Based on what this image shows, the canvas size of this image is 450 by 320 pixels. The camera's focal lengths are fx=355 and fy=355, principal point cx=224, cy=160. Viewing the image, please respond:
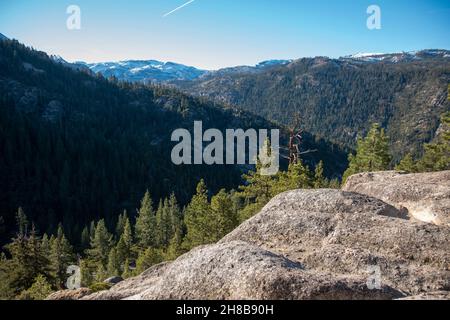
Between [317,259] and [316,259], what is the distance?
0.05 metres

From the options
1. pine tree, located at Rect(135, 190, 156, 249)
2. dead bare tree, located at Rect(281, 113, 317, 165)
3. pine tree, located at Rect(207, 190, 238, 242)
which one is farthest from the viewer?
pine tree, located at Rect(135, 190, 156, 249)

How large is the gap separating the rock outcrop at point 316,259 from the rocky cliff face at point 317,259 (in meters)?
0.04

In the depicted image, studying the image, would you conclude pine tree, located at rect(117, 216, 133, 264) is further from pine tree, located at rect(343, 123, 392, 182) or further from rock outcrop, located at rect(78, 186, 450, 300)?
rock outcrop, located at rect(78, 186, 450, 300)

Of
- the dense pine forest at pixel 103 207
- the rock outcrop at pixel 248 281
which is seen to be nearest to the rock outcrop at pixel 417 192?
the rock outcrop at pixel 248 281

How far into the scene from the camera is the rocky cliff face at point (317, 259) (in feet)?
42.3

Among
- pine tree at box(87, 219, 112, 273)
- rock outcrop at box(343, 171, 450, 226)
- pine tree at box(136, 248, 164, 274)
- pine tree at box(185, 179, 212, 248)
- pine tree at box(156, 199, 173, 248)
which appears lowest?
pine tree at box(87, 219, 112, 273)

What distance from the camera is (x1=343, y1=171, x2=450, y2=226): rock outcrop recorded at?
20269mm

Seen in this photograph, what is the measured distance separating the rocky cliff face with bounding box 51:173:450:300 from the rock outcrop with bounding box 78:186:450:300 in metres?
0.04

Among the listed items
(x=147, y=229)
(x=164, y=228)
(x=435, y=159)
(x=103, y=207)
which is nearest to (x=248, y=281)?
(x=435, y=159)

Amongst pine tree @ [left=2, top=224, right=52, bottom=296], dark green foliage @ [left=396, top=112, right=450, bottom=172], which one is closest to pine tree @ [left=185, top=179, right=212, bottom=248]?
pine tree @ [left=2, top=224, right=52, bottom=296]

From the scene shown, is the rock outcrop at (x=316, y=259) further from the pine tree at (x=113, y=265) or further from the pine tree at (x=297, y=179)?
the pine tree at (x=113, y=265)

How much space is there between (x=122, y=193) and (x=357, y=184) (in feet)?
542
